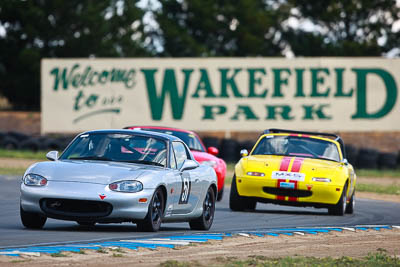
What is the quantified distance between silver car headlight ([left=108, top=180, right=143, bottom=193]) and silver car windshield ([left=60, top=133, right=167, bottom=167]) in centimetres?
75

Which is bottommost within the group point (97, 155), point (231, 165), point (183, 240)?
point (231, 165)

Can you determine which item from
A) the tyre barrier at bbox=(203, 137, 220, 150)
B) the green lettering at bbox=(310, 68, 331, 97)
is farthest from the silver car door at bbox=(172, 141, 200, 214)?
the green lettering at bbox=(310, 68, 331, 97)

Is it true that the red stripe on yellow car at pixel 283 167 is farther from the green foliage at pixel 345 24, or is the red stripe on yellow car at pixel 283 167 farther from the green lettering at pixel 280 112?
the green foliage at pixel 345 24

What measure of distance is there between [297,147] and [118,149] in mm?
6609

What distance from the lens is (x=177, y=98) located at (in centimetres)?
4100

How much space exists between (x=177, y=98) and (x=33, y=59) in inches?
Result: 695

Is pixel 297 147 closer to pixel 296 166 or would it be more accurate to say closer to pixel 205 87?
pixel 296 166

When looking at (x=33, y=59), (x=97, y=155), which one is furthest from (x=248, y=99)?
(x=97, y=155)

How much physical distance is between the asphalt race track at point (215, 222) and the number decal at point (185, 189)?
1.28 ft

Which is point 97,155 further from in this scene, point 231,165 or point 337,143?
point 231,165

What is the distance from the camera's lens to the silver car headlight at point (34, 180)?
37.3ft

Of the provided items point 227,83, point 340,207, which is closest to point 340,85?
point 227,83

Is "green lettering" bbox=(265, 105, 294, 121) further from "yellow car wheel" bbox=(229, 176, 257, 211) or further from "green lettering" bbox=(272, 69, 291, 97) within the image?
"yellow car wheel" bbox=(229, 176, 257, 211)

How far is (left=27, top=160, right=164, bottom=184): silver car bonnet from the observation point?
1132 cm
